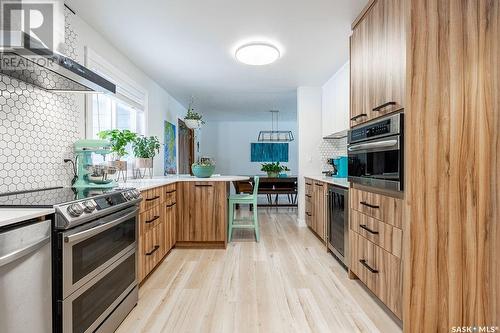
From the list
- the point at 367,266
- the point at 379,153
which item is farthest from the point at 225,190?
the point at 379,153

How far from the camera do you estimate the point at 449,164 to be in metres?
1.54

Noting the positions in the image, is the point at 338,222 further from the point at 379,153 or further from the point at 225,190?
the point at 225,190

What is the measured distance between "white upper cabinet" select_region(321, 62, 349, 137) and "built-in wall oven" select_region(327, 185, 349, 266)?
1.13 meters

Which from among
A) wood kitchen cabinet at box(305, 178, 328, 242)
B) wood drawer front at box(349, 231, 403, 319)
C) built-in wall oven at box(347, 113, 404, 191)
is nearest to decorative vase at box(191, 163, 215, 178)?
wood kitchen cabinet at box(305, 178, 328, 242)

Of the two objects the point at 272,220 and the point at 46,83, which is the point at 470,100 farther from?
the point at 272,220

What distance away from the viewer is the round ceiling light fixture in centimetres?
284

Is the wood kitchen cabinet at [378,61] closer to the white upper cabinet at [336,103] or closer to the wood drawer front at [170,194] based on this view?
the white upper cabinet at [336,103]

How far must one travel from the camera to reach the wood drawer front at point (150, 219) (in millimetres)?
2260

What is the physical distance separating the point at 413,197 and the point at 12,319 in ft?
6.25

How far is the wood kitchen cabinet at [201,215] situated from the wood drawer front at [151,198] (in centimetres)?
59

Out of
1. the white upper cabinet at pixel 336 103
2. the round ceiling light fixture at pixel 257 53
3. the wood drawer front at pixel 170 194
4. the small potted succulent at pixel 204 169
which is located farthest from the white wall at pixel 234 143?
the round ceiling light fixture at pixel 257 53

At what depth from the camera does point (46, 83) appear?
1844mm

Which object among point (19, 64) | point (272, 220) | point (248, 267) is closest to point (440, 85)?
point (248, 267)

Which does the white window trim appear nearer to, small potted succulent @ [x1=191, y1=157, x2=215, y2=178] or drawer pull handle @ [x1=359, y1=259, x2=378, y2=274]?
small potted succulent @ [x1=191, y1=157, x2=215, y2=178]
